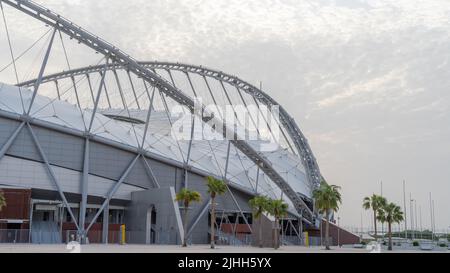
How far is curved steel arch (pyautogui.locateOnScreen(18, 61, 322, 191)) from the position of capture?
87.4 meters

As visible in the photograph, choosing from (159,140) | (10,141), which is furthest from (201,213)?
(10,141)

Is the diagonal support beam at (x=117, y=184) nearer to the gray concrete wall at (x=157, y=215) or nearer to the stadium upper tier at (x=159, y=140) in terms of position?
the stadium upper tier at (x=159, y=140)

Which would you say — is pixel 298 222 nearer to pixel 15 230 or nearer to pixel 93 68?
pixel 93 68

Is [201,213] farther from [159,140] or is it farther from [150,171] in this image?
[159,140]

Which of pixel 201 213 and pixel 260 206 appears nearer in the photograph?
pixel 260 206

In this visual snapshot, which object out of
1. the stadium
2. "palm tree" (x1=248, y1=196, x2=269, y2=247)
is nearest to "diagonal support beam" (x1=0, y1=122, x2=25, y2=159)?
the stadium

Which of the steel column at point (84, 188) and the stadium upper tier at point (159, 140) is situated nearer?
the steel column at point (84, 188)

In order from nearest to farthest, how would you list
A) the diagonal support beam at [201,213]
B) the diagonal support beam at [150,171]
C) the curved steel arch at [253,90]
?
the diagonal support beam at [150,171]
the diagonal support beam at [201,213]
the curved steel arch at [253,90]

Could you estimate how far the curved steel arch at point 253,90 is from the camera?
87438 mm

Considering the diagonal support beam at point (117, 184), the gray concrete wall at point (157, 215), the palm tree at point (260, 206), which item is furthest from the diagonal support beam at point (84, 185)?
the palm tree at point (260, 206)

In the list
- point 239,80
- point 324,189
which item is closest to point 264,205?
point 324,189

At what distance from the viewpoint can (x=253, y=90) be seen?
99.6 meters

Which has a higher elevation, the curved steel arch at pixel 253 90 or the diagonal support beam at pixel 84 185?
the curved steel arch at pixel 253 90

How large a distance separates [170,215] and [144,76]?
1754cm
